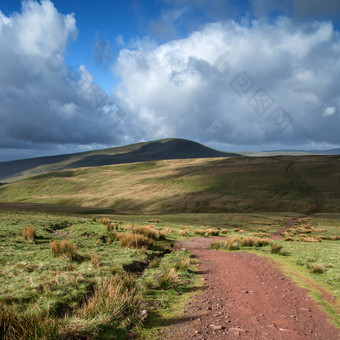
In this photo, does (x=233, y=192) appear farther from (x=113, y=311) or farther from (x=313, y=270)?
(x=113, y=311)

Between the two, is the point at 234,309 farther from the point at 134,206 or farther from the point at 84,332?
the point at 134,206

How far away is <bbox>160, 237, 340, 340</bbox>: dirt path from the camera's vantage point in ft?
19.0

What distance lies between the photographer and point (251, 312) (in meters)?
6.93

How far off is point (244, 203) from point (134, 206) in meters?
40.9

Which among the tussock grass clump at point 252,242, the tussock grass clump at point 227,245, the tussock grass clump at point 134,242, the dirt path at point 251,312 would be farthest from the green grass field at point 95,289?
the tussock grass clump at point 252,242

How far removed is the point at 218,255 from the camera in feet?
51.0

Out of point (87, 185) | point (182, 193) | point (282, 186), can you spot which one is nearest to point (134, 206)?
point (182, 193)

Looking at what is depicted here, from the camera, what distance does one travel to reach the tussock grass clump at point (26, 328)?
461 centimetres

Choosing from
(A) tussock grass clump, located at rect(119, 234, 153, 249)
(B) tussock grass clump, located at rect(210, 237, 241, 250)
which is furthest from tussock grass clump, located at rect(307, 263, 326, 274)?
(A) tussock grass clump, located at rect(119, 234, 153, 249)

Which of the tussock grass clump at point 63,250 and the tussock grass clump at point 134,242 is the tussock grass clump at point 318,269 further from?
the tussock grass clump at point 63,250

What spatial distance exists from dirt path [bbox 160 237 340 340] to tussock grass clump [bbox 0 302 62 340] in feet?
7.88

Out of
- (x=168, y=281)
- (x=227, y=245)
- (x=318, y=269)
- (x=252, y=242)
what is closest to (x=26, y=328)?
(x=168, y=281)

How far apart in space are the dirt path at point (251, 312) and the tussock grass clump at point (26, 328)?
2.40 metres

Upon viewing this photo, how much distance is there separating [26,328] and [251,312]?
18.6ft
